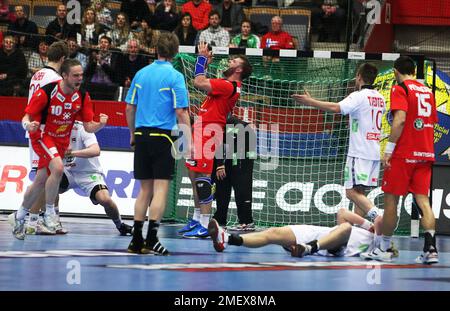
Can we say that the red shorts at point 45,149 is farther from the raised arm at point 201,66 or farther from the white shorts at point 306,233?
the white shorts at point 306,233

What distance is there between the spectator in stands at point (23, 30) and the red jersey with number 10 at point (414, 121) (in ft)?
34.4

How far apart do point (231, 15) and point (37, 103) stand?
388 inches

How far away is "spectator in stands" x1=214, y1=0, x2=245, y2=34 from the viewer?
21047 millimetres

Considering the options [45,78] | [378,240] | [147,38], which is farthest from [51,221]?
[147,38]

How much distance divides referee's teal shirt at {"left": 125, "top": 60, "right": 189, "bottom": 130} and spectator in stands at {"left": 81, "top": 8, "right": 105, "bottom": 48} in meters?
9.29

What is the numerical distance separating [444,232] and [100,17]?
353 inches

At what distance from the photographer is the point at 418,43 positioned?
21984mm

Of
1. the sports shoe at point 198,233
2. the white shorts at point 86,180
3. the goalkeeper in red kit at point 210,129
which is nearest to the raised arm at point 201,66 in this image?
the goalkeeper in red kit at point 210,129

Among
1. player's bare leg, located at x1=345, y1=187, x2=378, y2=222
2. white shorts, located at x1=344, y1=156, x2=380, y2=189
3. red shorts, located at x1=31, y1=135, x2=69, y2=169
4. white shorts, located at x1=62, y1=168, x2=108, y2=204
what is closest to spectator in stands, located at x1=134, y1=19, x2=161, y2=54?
white shorts, located at x1=62, y1=168, x2=108, y2=204

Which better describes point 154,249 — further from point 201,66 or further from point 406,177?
point 406,177

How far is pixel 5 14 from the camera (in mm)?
21719

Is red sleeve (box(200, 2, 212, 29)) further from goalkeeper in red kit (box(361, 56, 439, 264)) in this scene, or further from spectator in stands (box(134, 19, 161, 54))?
goalkeeper in red kit (box(361, 56, 439, 264))
